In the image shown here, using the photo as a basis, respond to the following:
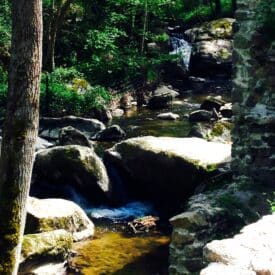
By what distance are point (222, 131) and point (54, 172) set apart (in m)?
4.53

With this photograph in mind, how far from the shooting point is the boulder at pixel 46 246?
8.57 metres

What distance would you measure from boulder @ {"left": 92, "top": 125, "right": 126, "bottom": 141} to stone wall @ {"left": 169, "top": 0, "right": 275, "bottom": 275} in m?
8.06

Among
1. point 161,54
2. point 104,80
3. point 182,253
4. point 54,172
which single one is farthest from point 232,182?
point 161,54

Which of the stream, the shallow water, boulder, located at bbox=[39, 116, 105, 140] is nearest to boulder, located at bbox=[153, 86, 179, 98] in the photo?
boulder, located at bbox=[39, 116, 105, 140]

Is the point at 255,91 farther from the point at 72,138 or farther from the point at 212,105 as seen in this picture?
Result: the point at 212,105

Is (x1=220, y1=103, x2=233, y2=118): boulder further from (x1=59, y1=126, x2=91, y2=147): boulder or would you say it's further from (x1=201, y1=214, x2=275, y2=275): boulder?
(x1=201, y1=214, x2=275, y2=275): boulder

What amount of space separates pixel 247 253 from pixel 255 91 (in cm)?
480

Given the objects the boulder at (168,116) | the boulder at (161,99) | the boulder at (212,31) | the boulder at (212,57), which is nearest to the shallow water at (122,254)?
the boulder at (168,116)

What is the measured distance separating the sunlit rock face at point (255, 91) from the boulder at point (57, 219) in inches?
121

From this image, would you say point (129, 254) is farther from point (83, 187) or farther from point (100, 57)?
point (100, 57)

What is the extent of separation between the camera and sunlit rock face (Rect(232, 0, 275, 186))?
870cm

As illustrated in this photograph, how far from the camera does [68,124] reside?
17969mm

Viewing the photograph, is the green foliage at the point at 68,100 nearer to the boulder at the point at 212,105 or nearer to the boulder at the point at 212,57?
the boulder at the point at 212,105

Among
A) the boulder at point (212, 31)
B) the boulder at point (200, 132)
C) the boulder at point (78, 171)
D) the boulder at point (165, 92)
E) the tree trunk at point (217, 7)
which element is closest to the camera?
the boulder at point (78, 171)
